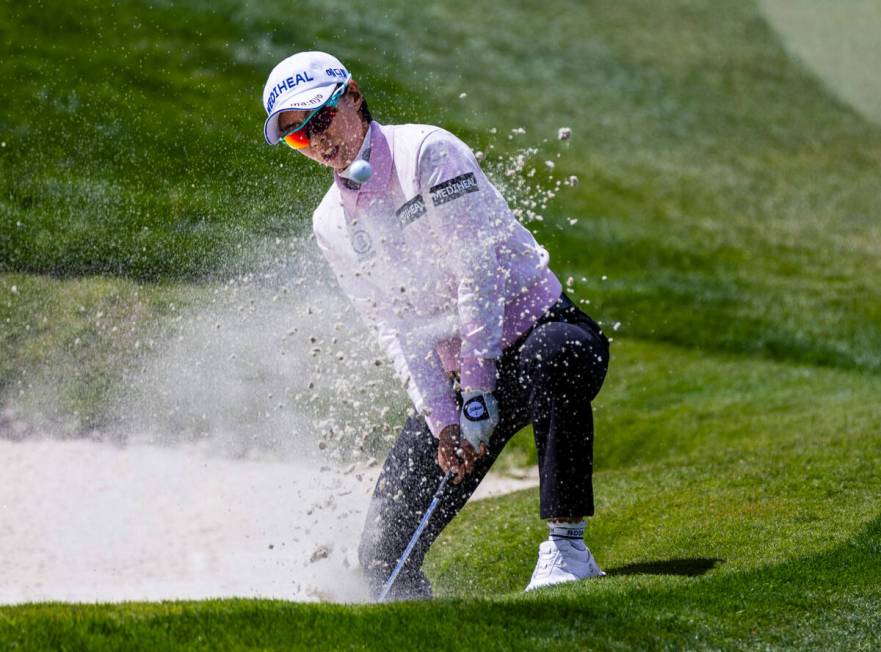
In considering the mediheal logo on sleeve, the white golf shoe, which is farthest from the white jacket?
the white golf shoe

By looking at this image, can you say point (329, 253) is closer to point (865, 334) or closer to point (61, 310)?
point (61, 310)

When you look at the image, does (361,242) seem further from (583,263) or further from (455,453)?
(583,263)

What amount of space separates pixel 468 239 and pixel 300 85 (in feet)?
3.25

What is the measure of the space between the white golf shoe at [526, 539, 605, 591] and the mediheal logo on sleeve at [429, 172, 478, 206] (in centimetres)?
166

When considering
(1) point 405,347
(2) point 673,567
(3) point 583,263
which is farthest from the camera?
(3) point 583,263

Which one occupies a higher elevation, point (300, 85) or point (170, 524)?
point (300, 85)

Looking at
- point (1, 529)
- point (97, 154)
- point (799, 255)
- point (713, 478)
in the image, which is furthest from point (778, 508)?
point (799, 255)

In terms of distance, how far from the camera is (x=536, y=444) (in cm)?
580

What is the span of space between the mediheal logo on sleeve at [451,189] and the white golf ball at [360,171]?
11.9 inches

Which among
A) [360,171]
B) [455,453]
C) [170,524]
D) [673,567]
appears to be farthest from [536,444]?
[170,524]

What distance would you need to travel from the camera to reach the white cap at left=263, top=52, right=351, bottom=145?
5449 millimetres

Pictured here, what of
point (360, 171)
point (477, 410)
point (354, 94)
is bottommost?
point (477, 410)

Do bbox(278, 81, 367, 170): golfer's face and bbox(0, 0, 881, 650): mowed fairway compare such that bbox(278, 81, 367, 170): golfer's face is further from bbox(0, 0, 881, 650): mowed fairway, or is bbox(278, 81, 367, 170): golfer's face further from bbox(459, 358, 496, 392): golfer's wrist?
bbox(0, 0, 881, 650): mowed fairway

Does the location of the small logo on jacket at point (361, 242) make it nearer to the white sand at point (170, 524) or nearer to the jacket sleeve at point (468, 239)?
the jacket sleeve at point (468, 239)
